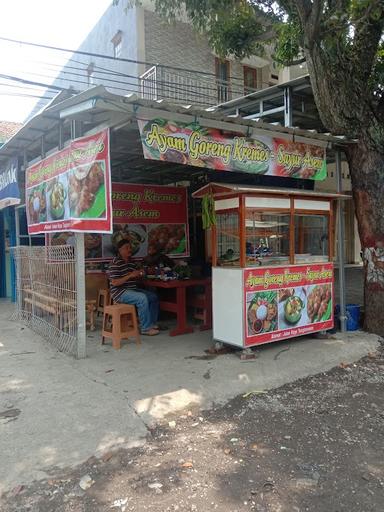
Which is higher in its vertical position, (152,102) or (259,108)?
(259,108)

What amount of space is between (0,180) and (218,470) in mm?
7815

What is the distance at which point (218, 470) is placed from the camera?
3.07 m

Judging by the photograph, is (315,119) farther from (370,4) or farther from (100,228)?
(100,228)

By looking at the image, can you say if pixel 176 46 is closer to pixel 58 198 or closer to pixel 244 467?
pixel 58 198

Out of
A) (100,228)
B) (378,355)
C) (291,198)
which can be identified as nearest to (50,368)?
(100,228)

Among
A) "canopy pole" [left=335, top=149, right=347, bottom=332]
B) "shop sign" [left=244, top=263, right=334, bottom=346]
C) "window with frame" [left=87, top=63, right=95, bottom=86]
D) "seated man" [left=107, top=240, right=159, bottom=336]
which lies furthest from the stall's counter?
"window with frame" [left=87, top=63, right=95, bottom=86]

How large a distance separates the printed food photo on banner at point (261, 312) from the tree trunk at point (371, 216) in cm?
187

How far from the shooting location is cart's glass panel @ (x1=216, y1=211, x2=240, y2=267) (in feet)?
18.1

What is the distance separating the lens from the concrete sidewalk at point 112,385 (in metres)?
3.41

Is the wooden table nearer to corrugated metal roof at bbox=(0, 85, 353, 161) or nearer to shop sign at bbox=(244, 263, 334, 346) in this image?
shop sign at bbox=(244, 263, 334, 346)

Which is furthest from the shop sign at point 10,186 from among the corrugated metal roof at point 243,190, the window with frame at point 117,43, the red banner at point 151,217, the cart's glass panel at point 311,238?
the window with frame at point 117,43

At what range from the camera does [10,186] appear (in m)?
8.08

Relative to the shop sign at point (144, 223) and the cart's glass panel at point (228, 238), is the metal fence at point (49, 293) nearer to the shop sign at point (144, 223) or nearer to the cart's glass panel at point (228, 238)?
the shop sign at point (144, 223)

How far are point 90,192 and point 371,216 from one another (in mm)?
4109
